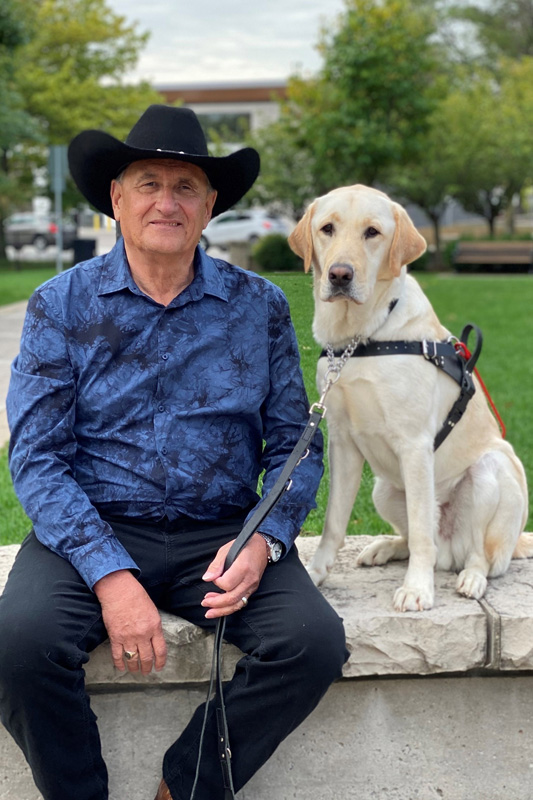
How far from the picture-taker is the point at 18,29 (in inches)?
520

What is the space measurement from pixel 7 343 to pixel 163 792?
9.21 meters

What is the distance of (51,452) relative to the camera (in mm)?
2523

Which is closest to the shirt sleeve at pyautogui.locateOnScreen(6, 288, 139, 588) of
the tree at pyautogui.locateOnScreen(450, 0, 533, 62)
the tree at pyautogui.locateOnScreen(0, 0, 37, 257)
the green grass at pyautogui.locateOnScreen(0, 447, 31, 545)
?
the green grass at pyautogui.locateOnScreen(0, 447, 31, 545)

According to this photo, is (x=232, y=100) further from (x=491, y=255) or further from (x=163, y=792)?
(x=163, y=792)

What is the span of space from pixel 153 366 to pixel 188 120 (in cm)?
79

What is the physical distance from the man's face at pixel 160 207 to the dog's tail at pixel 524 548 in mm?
1615

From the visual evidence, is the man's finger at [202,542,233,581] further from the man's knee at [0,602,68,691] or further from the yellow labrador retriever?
the yellow labrador retriever

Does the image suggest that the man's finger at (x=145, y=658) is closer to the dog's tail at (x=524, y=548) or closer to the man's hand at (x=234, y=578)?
the man's hand at (x=234, y=578)

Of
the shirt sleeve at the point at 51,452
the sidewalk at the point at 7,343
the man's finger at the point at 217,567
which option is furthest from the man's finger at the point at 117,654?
the sidewalk at the point at 7,343

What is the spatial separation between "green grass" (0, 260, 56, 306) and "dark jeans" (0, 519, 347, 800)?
14616mm

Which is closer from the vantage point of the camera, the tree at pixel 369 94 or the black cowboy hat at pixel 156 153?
the black cowboy hat at pixel 156 153

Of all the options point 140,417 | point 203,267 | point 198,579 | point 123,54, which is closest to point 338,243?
point 203,267

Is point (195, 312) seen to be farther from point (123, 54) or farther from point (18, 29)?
point (123, 54)

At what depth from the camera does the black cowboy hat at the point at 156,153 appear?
8.69 feet
